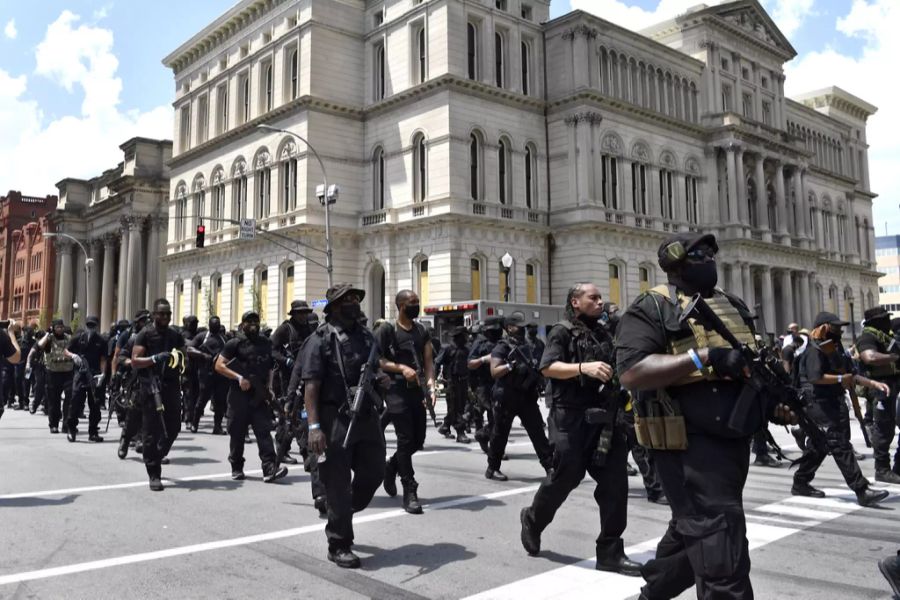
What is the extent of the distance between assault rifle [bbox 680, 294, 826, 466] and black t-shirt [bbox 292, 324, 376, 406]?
3.04 metres

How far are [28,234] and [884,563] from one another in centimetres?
9269

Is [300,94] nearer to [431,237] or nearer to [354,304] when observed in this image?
[431,237]

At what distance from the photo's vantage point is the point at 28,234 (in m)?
80.9

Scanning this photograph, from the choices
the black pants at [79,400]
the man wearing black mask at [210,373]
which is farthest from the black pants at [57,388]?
the man wearing black mask at [210,373]

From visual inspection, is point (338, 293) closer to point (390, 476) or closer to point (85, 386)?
point (390, 476)

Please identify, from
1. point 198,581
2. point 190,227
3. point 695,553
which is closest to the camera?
point 695,553

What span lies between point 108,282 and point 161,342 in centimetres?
5948

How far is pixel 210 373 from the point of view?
14.5 meters

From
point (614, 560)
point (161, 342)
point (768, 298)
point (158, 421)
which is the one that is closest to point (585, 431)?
point (614, 560)

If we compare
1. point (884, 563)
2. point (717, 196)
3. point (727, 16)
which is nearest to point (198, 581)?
point (884, 563)

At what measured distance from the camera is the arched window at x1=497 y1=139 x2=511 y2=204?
34469 mm

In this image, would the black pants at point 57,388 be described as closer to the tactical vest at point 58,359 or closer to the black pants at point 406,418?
the tactical vest at point 58,359

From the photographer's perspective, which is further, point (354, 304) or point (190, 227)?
point (190, 227)

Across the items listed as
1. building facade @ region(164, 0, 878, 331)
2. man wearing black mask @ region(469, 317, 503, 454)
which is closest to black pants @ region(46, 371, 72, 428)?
man wearing black mask @ region(469, 317, 503, 454)
